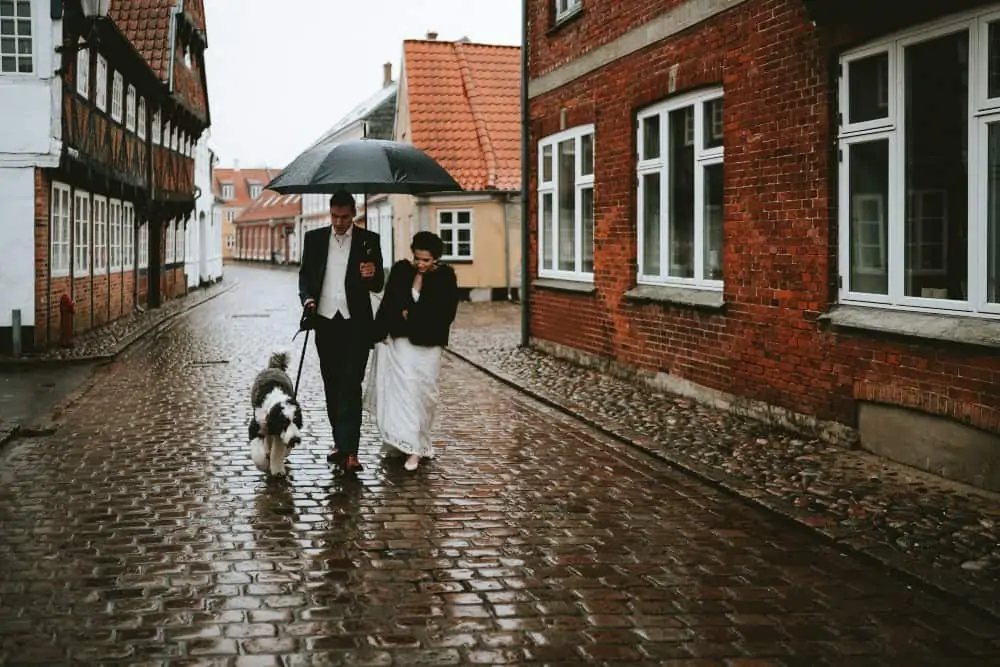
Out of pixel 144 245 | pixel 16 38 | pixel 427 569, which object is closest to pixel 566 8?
pixel 16 38

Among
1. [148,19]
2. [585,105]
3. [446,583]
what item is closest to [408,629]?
[446,583]

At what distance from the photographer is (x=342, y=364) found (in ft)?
28.4

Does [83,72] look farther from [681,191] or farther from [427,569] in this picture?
[427,569]

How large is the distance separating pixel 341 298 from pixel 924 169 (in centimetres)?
425

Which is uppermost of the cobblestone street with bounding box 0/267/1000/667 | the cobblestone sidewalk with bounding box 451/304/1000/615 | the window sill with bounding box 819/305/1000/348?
the window sill with bounding box 819/305/1000/348

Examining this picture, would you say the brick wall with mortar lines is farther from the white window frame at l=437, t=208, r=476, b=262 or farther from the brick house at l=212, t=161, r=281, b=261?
the brick house at l=212, t=161, r=281, b=261

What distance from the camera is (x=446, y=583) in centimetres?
561

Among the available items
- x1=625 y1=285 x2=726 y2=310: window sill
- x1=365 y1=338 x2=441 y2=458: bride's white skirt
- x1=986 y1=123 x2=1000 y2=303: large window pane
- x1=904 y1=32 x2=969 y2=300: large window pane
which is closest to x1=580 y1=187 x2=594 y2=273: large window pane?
x1=625 y1=285 x2=726 y2=310: window sill

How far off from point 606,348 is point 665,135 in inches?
115

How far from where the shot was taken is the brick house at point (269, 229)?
295 ft

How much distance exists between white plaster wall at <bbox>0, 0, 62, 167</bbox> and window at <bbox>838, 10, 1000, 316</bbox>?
12949 millimetres

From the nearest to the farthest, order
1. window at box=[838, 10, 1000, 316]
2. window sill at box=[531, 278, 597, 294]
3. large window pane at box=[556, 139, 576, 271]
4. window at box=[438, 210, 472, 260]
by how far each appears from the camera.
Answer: window at box=[838, 10, 1000, 316] < window sill at box=[531, 278, 597, 294] < large window pane at box=[556, 139, 576, 271] < window at box=[438, 210, 472, 260]

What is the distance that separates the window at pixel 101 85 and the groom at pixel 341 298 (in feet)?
48.3

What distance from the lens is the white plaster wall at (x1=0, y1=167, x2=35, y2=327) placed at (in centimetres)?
1764
